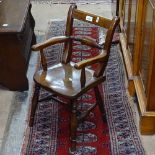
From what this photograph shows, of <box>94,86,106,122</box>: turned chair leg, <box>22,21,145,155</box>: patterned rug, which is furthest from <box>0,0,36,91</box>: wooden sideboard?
<box>94,86,106,122</box>: turned chair leg

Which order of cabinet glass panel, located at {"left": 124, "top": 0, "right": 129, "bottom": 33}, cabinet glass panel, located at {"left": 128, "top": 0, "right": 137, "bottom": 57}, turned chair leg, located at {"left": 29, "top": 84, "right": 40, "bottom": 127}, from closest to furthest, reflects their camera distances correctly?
turned chair leg, located at {"left": 29, "top": 84, "right": 40, "bottom": 127}, cabinet glass panel, located at {"left": 128, "top": 0, "right": 137, "bottom": 57}, cabinet glass panel, located at {"left": 124, "top": 0, "right": 129, "bottom": 33}

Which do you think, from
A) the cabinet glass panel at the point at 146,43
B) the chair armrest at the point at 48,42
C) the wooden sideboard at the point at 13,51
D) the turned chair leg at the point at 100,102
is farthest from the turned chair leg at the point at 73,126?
the wooden sideboard at the point at 13,51

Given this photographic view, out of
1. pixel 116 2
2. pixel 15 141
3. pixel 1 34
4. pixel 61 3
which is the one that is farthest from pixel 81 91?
pixel 61 3

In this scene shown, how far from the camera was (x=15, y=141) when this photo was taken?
2.54 m

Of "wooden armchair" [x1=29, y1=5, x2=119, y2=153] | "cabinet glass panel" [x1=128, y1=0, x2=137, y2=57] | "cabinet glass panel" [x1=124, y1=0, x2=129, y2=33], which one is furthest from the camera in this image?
"cabinet glass panel" [x1=124, y1=0, x2=129, y2=33]

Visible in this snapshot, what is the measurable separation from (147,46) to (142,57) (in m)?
0.22

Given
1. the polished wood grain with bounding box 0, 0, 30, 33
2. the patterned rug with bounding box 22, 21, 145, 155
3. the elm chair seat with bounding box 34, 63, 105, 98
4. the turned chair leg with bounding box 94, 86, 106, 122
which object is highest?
the polished wood grain with bounding box 0, 0, 30, 33

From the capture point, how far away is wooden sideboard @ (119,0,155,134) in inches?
92.2

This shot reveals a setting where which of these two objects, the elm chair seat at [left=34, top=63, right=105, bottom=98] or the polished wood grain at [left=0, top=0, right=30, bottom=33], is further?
the polished wood grain at [left=0, top=0, right=30, bottom=33]

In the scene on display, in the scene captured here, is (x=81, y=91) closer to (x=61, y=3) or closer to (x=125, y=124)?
(x=125, y=124)

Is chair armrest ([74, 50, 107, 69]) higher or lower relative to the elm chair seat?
higher

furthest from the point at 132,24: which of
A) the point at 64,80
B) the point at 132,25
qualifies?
the point at 64,80

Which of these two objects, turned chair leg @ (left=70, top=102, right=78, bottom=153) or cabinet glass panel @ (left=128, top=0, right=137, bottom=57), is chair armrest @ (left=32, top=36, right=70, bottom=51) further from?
cabinet glass panel @ (left=128, top=0, right=137, bottom=57)

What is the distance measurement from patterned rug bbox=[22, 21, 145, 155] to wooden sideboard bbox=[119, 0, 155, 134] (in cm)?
15
